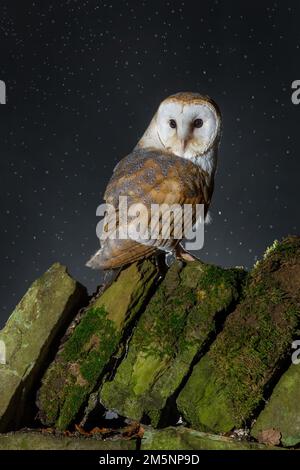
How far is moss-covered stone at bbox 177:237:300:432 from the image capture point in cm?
349

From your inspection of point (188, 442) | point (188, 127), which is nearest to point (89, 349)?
point (188, 442)

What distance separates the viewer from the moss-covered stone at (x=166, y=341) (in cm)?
361

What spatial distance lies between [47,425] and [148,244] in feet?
4.51

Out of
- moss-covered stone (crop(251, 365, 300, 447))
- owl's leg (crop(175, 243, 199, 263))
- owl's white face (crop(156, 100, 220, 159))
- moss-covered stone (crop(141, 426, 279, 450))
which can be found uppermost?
owl's white face (crop(156, 100, 220, 159))

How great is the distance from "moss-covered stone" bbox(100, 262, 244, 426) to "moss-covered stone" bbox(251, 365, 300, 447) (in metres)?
0.54

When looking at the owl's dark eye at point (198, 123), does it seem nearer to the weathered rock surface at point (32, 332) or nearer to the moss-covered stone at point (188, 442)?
the weathered rock surface at point (32, 332)

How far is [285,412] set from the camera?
3436 millimetres

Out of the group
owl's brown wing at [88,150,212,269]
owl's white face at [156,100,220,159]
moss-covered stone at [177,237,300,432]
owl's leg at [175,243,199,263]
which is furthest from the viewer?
owl's white face at [156,100,220,159]

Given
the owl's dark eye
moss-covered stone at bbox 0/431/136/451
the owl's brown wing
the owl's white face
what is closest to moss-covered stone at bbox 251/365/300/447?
moss-covered stone at bbox 0/431/136/451

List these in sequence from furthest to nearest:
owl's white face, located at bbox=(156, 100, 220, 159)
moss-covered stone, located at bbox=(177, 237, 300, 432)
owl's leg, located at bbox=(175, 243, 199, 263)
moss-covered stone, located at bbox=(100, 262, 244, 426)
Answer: owl's white face, located at bbox=(156, 100, 220, 159)
owl's leg, located at bbox=(175, 243, 199, 263)
moss-covered stone, located at bbox=(100, 262, 244, 426)
moss-covered stone, located at bbox=(177, 237, 300, 432)

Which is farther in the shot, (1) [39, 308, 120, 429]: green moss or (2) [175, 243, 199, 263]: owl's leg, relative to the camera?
(2) [175, 243, 199, 263]: owl's leg

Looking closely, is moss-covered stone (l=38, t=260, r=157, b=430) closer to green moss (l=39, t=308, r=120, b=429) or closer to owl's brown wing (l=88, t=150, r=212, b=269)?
green moss (l=39, t=308, r=120, b=429)
